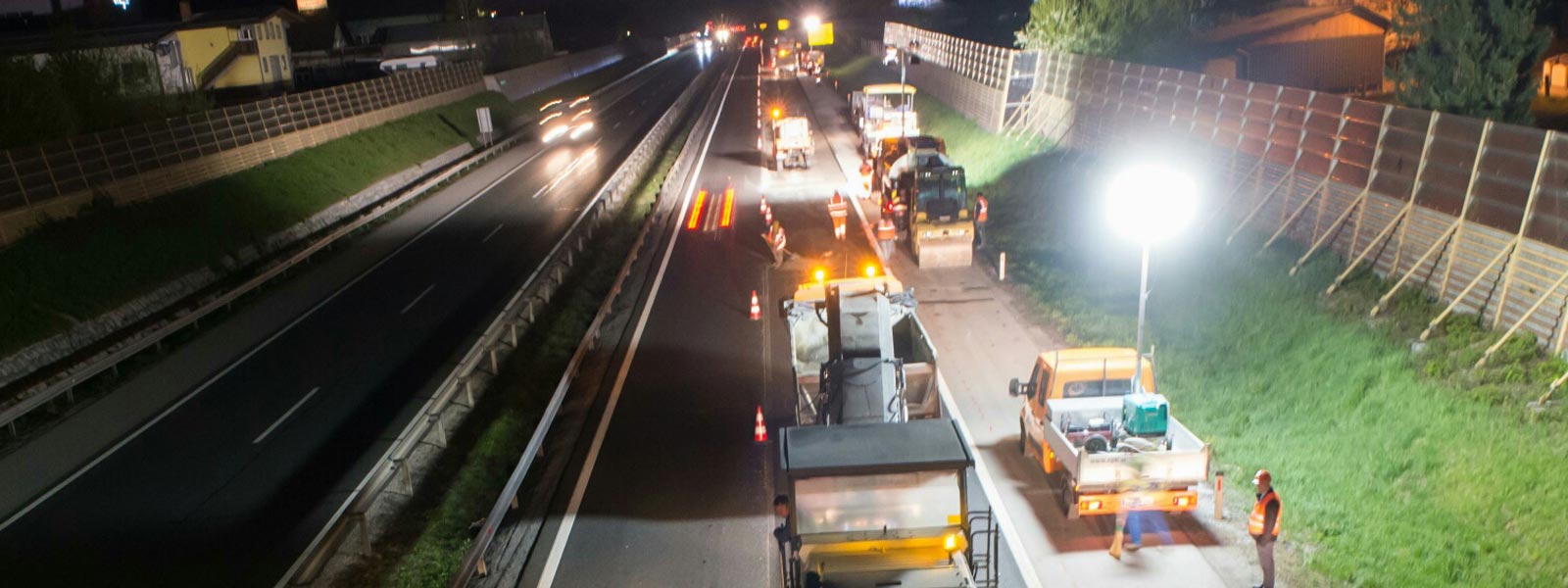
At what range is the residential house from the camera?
142 ft

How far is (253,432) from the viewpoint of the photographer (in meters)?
17.7

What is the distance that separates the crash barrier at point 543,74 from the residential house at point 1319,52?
45.9 meters

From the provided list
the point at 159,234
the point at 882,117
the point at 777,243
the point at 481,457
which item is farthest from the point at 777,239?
the point at 882,117

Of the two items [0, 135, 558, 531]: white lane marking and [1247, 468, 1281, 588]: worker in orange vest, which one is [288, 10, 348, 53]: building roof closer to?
[0, 135, 558, 531]: white lane marking

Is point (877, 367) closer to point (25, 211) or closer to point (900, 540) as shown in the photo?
point (900, 540)

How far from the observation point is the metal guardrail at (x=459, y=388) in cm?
1207

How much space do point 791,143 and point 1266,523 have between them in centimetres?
3549

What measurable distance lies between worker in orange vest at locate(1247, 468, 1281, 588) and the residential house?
3705 cm

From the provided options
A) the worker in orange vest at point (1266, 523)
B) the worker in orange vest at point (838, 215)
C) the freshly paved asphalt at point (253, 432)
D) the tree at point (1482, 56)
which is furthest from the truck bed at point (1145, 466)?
the worker in orange vest at point (838, 215)

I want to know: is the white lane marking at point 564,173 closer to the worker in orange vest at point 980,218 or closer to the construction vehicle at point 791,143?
the construction vehicle at point 791,143

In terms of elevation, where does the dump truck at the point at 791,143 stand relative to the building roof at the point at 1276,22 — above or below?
below

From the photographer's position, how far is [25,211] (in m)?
26.2

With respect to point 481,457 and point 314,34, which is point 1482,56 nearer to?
point 481,457

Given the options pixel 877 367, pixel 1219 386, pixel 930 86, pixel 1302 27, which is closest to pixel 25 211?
pixel 877 367
